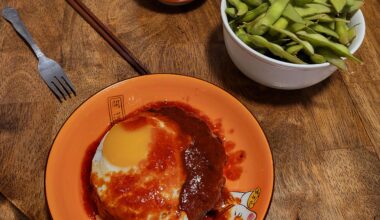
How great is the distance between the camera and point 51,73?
5.94 feet

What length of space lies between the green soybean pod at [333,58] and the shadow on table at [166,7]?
2.88 ft

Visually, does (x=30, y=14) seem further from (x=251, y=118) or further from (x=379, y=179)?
(x=379, y=179)

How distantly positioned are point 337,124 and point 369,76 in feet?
1.31

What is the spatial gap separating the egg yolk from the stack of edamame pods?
0.62 meters

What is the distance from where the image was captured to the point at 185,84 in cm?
168

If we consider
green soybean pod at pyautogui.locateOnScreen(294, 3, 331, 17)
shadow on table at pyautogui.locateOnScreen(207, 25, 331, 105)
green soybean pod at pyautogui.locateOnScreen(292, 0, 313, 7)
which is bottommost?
shadow on table at pyautogui.locateOnScreen(207, 25, 331, 105)

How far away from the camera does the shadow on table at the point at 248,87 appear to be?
1.82m

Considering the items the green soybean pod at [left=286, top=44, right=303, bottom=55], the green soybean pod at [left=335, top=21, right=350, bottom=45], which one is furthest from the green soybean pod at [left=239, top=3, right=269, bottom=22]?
the green soybean pod at [left=335, top=21, right=350, bottom=45]

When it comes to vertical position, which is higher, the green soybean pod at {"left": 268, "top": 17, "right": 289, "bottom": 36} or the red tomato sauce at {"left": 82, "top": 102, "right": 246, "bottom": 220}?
the green soybean pod at {"left": 268, "top": 17, "right": 289, "bottom": 36}

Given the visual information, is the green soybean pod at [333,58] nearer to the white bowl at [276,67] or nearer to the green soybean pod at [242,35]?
the white bowl at [276,67]

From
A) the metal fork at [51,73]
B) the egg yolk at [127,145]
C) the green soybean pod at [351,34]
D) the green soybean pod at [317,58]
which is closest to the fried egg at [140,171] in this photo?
the egg yolk at [127,145]

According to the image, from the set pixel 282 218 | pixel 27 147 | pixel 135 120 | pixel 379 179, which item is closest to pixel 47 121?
pixel 27 147

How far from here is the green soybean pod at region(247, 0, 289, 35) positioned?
5.08 ft

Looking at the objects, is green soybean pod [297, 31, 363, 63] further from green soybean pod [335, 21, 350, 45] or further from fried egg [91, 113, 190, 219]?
fried egg [91, 113, 190, 219]
